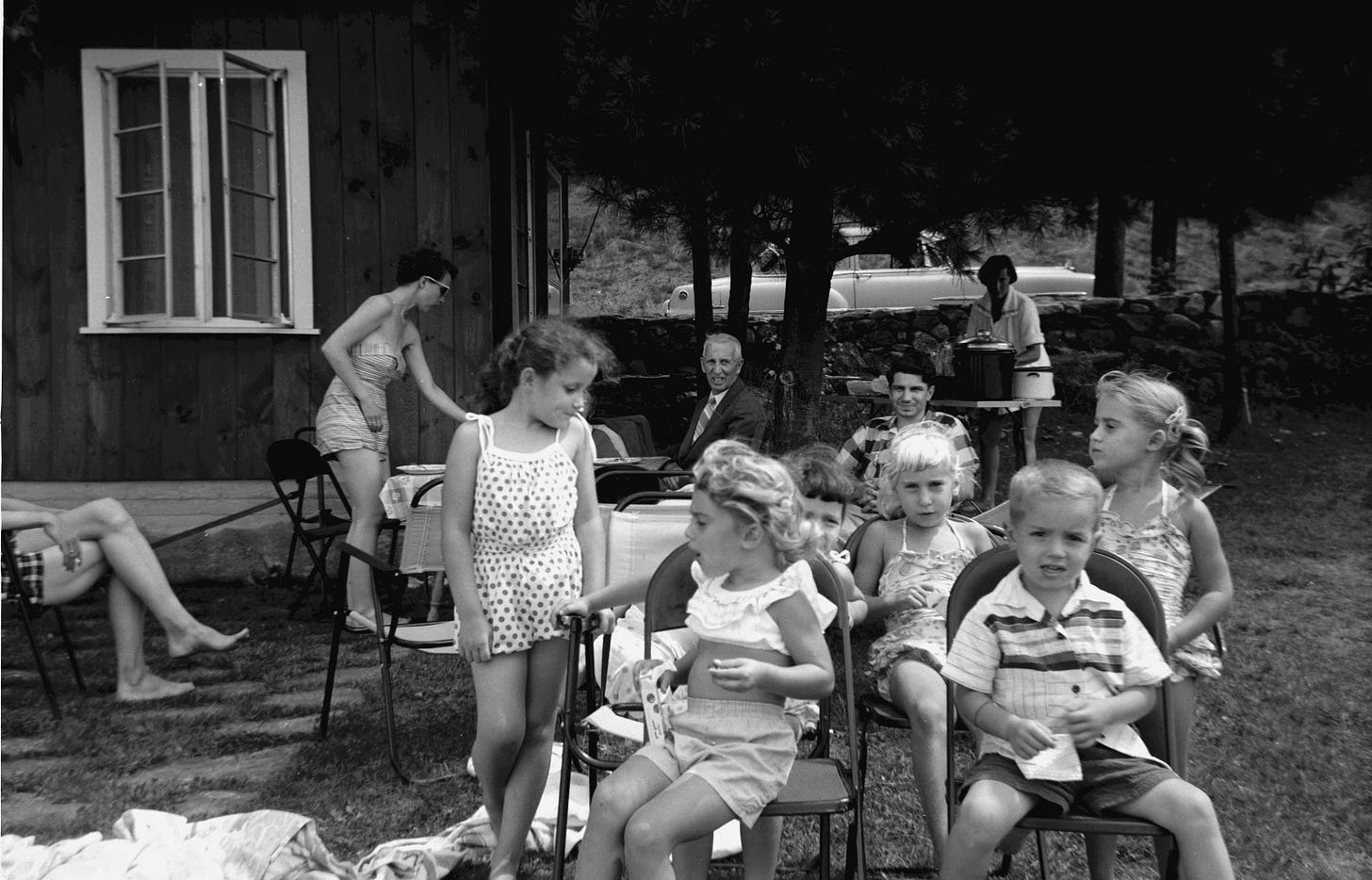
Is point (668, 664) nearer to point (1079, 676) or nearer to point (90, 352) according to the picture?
point (1079, 676)

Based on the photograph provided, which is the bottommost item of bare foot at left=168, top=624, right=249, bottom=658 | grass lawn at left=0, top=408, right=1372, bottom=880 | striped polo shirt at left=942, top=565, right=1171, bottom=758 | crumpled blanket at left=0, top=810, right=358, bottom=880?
grass lawn at left=0, top=408, right=1372, bottom=880

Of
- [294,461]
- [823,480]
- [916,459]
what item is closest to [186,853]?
[823,480]

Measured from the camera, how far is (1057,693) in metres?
2.68

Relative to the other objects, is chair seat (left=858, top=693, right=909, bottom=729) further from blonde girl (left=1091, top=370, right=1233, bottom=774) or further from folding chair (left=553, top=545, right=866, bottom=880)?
blonde girl (left=1091, top=370, right=1233, bottom=774)

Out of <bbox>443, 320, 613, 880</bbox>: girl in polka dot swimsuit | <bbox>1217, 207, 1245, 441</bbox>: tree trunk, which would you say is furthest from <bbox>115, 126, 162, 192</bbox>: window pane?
<bbox>1217, 207, 1245, 441</bbox>: tree trunk

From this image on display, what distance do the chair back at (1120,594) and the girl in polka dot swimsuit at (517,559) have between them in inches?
38.1

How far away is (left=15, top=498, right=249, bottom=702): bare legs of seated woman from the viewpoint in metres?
4.70

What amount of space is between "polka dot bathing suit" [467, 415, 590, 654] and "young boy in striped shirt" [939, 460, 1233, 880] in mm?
998

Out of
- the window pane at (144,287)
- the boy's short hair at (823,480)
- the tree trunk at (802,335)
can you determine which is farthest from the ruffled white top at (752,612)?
the window pane at (144,287)

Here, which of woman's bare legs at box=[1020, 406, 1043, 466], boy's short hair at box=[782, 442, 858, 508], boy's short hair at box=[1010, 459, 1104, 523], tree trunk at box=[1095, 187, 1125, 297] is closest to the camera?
boy's short hair at box=[1010, 459, 1104, 523]

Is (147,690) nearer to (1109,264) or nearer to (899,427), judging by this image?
(899,427)

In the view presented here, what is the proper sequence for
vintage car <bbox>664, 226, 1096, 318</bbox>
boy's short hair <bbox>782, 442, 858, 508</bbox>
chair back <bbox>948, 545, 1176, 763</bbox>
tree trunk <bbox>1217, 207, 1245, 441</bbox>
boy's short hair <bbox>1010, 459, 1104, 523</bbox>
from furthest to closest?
vintage car <bbox>664, 226, 1096, 318</bbox>
tree trunk <bbox>1217, 207, 1245, 441</bbox>
boy's short hair <bbox>782, 442, 858, 508</bbox>
chair back <bbox>948, 545, 1176, 763</bbox>
boy's short hair <bbox>1010, 459, 1104, 523</bbox>

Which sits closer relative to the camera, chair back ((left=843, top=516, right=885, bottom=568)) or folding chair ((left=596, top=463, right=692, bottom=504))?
chair back ((left=843, top=516, right=885, bottom=568))

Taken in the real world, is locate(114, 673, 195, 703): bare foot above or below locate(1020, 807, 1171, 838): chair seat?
below
